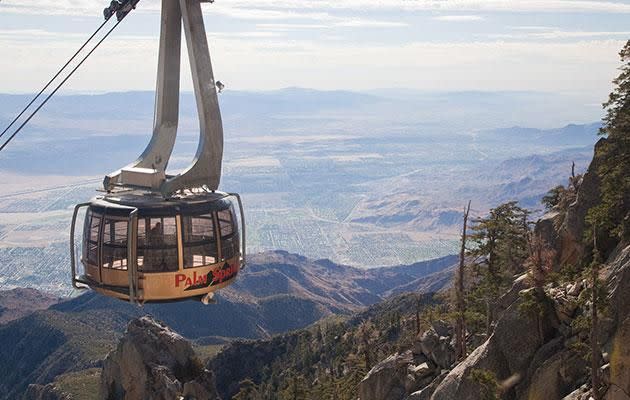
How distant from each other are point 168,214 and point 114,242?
1.53m

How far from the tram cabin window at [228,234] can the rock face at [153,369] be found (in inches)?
2428

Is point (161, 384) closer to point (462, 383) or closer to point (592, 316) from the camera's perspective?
point (462, 383)

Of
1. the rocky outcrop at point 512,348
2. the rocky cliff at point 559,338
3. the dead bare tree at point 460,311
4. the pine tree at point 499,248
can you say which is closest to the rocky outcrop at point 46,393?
the pine tree at point 499,248

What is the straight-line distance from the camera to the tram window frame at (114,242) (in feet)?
60.7

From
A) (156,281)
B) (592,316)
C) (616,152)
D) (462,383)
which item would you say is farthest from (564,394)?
(156,281)

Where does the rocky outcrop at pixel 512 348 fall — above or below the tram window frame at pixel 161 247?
below

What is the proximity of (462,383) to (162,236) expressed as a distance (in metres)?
17.0

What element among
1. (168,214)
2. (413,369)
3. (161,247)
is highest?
(168,214)

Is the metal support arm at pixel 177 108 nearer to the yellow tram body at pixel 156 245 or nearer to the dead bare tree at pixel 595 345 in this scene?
the yellow tram body at pixel 156 245

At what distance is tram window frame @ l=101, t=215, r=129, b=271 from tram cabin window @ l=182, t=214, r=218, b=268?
136 centimetres

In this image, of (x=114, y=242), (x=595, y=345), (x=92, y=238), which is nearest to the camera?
(x=114, y=242)

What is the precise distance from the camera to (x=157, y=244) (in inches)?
729

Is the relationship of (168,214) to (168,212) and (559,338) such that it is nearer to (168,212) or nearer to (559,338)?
(168,212)

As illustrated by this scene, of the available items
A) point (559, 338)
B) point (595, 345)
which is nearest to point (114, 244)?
point (595, 345)
